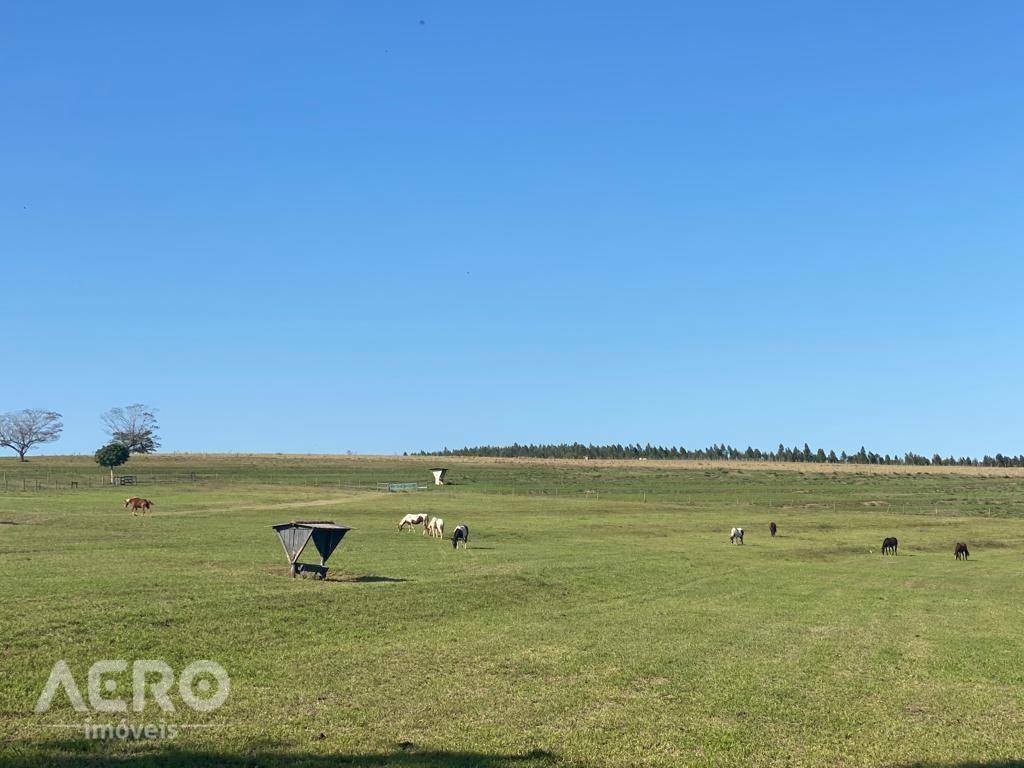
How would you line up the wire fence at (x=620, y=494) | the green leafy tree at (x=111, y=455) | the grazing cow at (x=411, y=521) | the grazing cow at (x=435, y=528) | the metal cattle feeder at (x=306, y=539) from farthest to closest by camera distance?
the green leafy tree at (x=111, y=455) → the wire fence at (x=620, y=494) → the grazing cow at (x=411, y=521) → the grazing cow at (x=435, y=528) → the metal cattle feeder at (x=306, y=539)

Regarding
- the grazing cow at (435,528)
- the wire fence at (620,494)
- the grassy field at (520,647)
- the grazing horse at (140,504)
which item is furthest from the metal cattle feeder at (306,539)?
the wire fence at (620,494)

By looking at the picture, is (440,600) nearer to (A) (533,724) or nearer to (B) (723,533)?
(A) (533,724)

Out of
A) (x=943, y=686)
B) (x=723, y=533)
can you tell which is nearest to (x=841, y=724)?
(x=943, y=686)

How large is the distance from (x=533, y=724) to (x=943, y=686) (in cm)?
1100

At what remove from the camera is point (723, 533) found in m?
70.1

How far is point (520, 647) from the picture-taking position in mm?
24031

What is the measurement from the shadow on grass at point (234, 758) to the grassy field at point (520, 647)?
6 cm

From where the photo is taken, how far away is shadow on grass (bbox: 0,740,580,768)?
14016 millimetres

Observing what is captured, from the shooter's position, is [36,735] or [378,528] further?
[378,528]

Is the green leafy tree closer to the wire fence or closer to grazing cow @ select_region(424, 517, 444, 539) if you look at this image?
the wire fence

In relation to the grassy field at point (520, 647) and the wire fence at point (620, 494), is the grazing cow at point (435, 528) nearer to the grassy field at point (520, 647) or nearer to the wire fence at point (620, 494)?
the grassy field at point (520, 647)

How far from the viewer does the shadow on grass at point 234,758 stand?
1402cm

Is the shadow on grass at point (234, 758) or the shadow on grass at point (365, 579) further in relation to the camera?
the shadow on grass at point (365, 579)

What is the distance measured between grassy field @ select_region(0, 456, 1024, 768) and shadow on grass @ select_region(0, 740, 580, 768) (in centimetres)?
6
